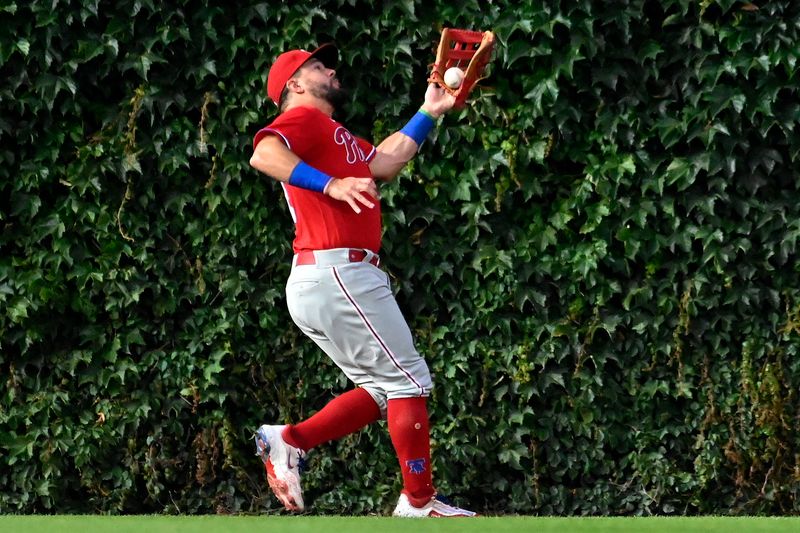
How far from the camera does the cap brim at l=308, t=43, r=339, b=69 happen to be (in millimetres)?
5441

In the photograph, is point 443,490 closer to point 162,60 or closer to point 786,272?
point 786,272

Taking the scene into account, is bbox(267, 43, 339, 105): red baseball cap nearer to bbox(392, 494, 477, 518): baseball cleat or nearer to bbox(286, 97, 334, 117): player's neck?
bbox(286, 97, 334, 117): player's neck

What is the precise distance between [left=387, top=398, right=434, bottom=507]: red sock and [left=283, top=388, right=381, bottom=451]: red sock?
191 mm

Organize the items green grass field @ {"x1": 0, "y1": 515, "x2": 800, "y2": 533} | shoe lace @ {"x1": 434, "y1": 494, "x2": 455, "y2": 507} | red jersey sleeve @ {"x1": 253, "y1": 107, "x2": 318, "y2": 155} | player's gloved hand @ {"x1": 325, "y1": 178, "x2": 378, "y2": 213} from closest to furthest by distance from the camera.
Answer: green grass field @ {"x1": 0, "y1": 515, "x2": 800, "y2": 533} → player's gloved hand @ {"x1": 325, "y1": 178, "x2": 378, "y2": 213} → red jersey sleeve @ {"x1": 253, "y1": 107, "x2": 318, "y2": 155} → shoe lace @ {"x1": 434, "y1": 494, "x2": 455, "y2": 507}

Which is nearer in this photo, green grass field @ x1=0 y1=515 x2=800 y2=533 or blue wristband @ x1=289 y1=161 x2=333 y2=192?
green grass field @ x1=0 y1=515 x2=800 y2=533

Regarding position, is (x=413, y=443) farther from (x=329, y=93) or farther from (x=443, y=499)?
(x=329, y=93)

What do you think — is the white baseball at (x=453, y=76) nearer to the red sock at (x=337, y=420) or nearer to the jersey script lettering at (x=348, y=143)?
the jersey script lettering at (x=348, y=143)

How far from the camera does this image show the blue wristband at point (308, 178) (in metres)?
4.82

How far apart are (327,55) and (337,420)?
1.44 metres

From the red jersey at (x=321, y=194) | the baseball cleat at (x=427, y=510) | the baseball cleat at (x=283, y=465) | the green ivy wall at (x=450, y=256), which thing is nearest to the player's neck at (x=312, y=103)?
the red jersey at (x=321, y=194)

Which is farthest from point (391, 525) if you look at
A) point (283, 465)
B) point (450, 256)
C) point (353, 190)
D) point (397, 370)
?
point (450, 256)

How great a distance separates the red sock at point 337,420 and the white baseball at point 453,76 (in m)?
1.28

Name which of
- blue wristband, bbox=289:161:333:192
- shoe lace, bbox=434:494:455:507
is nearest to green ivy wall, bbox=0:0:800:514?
shoe lace, bbox=434:494:455:507

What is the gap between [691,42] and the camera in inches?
238
